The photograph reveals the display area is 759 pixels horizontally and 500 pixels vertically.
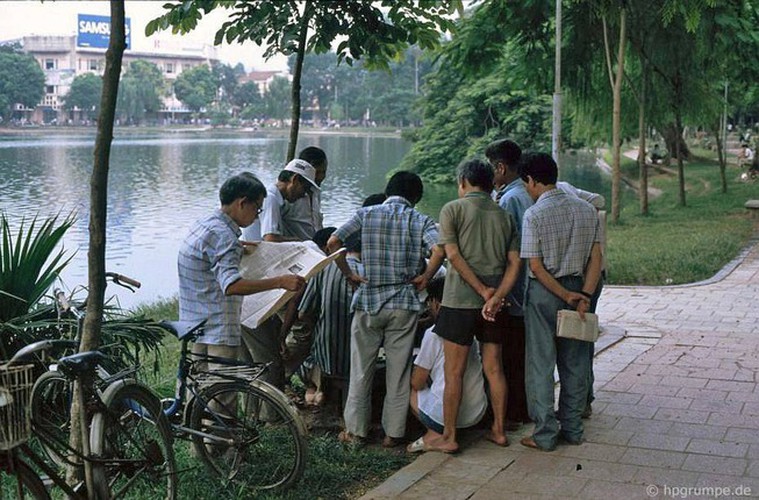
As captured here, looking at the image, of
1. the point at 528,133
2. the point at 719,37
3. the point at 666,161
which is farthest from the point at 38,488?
the point at 666,161

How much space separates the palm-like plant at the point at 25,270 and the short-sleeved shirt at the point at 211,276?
5.02 feet

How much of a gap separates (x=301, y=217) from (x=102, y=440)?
265 cm

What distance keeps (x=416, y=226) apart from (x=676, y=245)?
10721mm

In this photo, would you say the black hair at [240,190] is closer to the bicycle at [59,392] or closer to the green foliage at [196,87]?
the bicycle at [59,392]

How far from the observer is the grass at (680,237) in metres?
13.0

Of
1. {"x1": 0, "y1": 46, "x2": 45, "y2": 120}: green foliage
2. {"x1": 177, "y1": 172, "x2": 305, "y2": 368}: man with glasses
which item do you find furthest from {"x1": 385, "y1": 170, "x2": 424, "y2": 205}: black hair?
{"x1": 0, "y1": 46, "x2": 45, "y2": 120}: green foliage

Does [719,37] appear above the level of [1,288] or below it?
above

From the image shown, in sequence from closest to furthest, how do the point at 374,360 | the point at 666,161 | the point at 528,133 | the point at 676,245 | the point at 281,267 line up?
the point at 281,267 → the point at 374,360 → the point at 676,245 → the point at 528,133 → the point at 666,161

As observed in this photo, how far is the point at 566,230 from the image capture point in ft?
17.8

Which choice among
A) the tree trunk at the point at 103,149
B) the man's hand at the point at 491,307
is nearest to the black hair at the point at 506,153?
the man's hand at the point at 491,307

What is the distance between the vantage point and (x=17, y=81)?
4556 centimetres

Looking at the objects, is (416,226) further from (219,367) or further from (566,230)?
(219,367)

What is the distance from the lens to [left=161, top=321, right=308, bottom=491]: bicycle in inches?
190

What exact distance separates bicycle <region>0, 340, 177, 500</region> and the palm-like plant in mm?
1890
